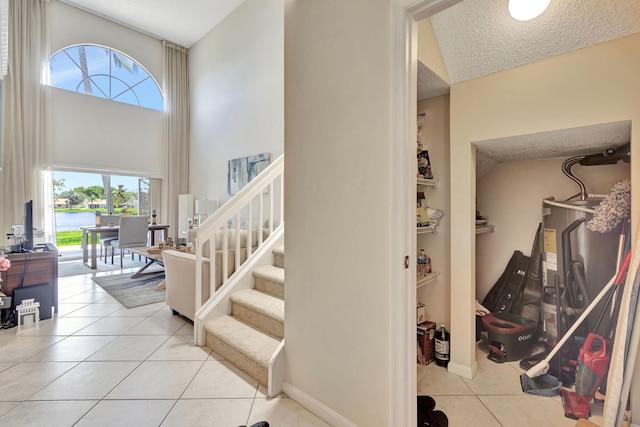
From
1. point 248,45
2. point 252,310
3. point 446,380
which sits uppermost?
point 248,45

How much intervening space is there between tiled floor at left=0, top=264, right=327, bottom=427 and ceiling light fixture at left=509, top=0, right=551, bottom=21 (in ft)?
8.11

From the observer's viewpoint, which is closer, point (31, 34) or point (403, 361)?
point (403, 361)

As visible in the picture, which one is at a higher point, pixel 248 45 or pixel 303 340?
pixel 248 45

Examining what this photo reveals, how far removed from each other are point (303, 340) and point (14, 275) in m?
3.11

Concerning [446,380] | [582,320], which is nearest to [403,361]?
[446,380]

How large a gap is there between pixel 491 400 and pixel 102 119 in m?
7.62

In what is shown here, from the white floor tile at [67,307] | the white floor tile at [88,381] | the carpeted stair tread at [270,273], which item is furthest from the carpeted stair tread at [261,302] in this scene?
the white floor tile at [67,307]

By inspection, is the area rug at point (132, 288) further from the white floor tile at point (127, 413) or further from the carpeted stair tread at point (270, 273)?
the white floor tile at point (127, 413)

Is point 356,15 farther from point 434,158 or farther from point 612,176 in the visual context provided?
point 612,176

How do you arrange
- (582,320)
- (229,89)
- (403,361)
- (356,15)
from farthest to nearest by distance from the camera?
(229,89) → (582,320) → (356,15) → (403,361)

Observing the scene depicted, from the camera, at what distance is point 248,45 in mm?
5207

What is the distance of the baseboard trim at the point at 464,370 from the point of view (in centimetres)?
189

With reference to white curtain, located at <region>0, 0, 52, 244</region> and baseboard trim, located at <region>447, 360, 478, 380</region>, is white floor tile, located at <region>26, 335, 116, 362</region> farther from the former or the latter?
white curtain, located at <region>0, 0, 52, 244</region>

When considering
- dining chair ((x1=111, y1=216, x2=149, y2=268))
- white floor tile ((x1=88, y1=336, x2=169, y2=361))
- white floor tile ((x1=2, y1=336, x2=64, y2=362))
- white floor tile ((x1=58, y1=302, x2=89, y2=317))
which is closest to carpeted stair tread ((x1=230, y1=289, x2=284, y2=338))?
white floor tile ((x1=88, y1=336, x2=169, y2=361))
